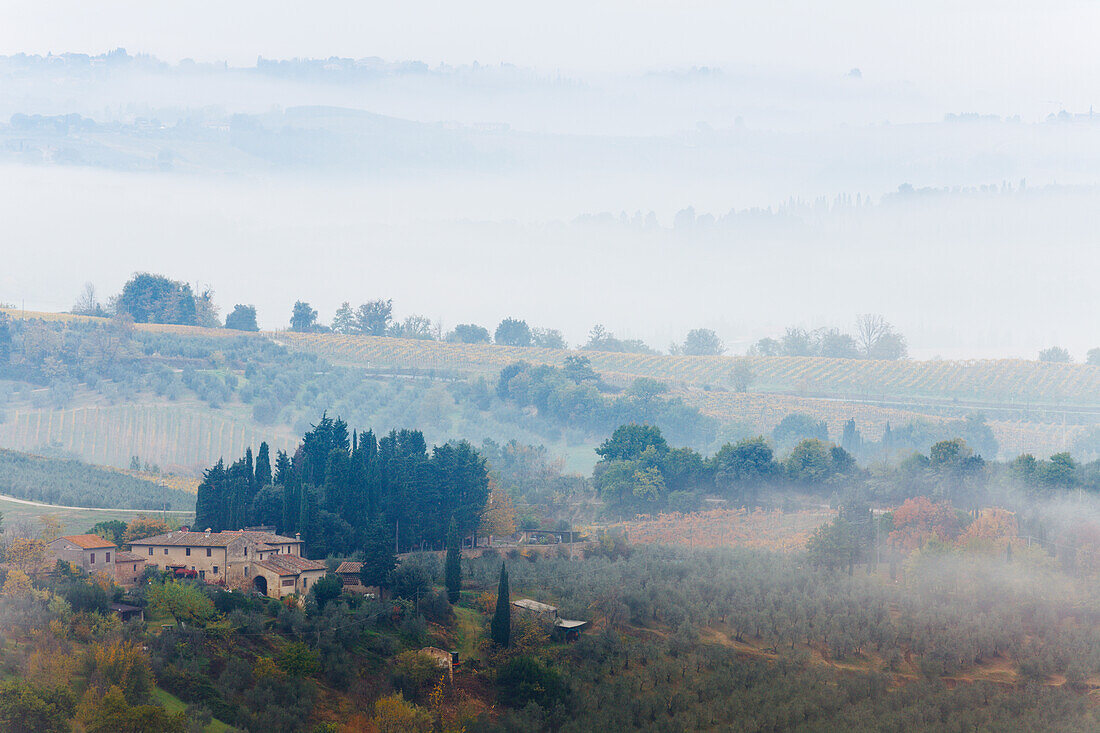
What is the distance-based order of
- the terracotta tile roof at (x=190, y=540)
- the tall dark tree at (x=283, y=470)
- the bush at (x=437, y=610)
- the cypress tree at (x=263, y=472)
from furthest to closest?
the cypress tree at (x=263, y=472) < the tall dark tree at (x=283, y=470) < the terracotta tile roof at (x=190, y=540) < the bush at (x=437, y=610)

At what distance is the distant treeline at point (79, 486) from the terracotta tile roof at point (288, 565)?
97.9ft

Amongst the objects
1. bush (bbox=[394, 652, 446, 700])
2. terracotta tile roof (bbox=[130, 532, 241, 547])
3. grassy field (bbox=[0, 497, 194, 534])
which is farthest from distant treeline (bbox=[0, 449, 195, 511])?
bush (bbox=[394, 652, 446, 700])

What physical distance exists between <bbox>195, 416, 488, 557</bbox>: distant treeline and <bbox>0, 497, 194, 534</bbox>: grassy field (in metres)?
5.35

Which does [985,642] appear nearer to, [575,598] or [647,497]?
[575,598]

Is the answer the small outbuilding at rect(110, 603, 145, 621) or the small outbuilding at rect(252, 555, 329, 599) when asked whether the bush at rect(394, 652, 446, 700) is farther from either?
the small outbuilding at rect(110, 603, 145, 621)

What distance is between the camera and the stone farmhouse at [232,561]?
2484 inches

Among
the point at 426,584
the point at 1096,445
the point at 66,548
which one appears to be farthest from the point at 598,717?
the point at 1096,445

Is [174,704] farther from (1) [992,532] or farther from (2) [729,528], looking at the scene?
(1) [992,532]

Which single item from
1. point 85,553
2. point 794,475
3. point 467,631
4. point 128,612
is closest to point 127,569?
point 85,553

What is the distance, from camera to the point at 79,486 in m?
96.8

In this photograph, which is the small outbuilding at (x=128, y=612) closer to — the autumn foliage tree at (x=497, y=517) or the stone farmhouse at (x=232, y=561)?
the stone farmhouse at (x=232, y=561)

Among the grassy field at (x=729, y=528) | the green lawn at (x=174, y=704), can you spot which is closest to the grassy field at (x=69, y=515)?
the green lawn at (x=174, y=704)

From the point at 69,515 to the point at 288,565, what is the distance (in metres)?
28.3

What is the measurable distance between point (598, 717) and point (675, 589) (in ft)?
62.6
